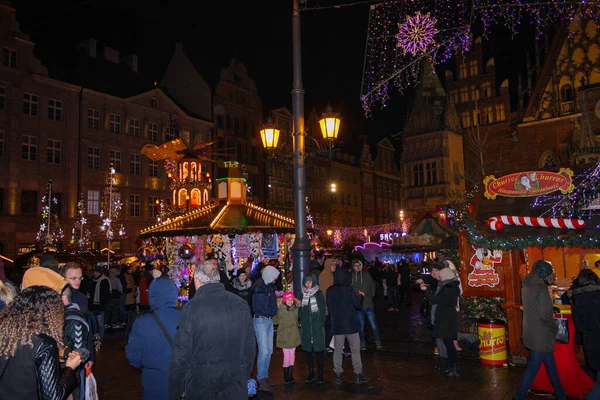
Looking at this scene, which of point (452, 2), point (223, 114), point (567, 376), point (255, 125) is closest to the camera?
point (567, 376)

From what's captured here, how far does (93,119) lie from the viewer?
33.8 m

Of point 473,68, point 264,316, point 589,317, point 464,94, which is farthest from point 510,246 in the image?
point 473,68

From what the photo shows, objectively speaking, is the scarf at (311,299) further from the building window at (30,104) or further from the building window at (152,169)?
the building window at (152,169)

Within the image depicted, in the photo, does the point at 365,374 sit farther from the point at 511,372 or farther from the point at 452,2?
the point at 452,2

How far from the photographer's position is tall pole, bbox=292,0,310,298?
9.38m

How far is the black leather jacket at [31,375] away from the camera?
10.2ft

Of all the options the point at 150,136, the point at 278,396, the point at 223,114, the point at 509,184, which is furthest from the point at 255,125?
the point at 278,396

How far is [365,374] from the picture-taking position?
8.57 meters

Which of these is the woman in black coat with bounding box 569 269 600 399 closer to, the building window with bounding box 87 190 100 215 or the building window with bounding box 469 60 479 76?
the building window with bounding box 87 190 100 215

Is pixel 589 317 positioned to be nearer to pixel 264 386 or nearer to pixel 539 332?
pixel 539 332

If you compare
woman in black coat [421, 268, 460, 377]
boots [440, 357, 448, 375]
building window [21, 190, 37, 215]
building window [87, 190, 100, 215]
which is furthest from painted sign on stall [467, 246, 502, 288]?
building window [87, 190, 100, 215]

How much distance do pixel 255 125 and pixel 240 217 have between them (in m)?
31.4

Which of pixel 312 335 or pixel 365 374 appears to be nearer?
pixel 312 335

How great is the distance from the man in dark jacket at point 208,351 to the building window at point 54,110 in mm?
32072
